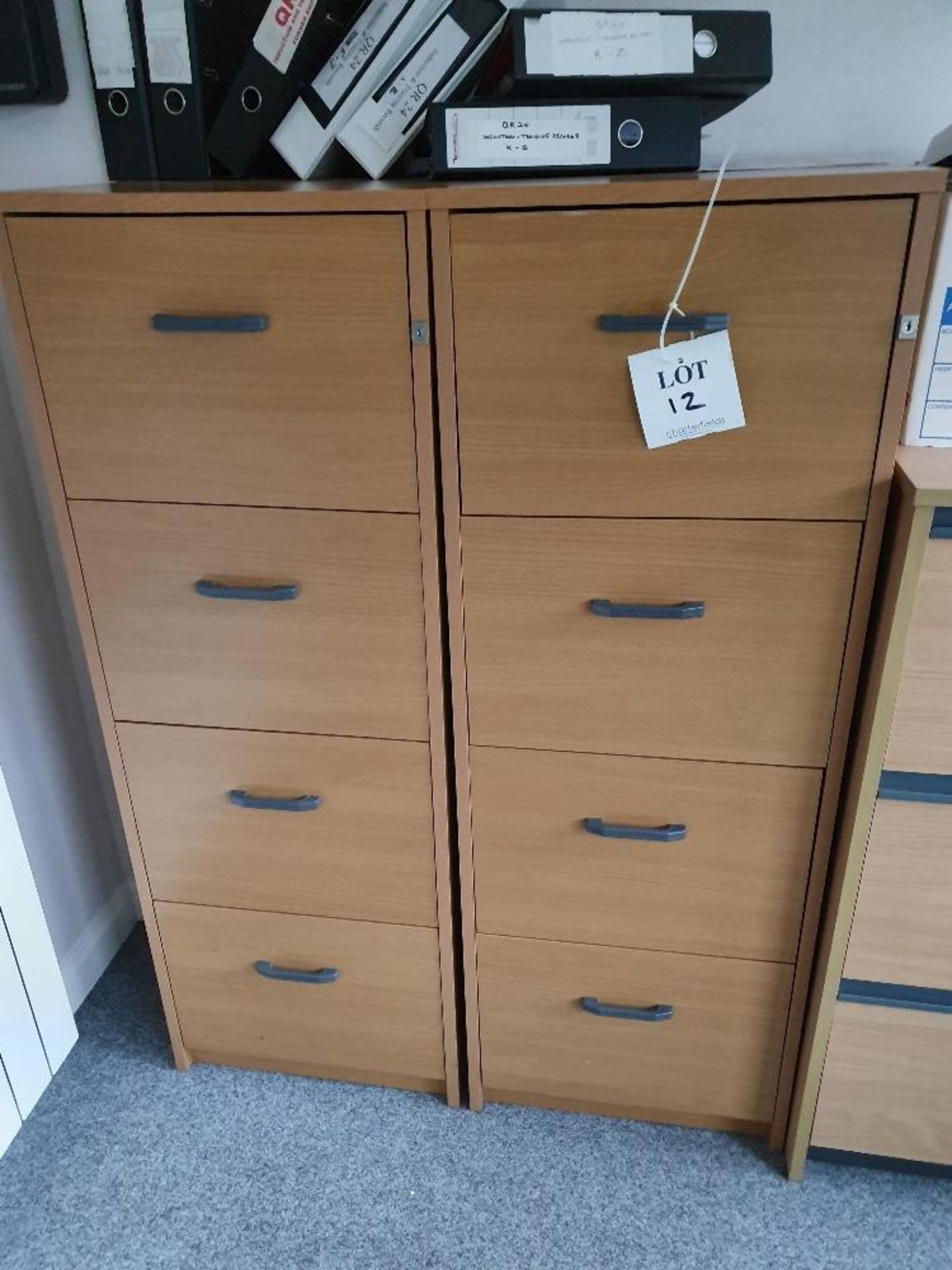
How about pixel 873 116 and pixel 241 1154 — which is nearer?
pixel 873 116

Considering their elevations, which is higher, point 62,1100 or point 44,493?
point 44,493

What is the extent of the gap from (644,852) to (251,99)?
1.07 m

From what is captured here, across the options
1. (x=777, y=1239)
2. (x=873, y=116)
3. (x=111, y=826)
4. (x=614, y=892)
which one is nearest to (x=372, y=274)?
(x=873, y=116)

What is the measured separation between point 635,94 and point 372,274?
35 cm

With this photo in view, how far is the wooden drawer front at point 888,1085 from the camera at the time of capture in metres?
1.28

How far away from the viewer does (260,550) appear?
3.91ft

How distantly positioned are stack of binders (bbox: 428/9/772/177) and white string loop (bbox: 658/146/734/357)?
112mm

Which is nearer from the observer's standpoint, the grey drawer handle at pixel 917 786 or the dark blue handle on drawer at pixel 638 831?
the grey drawer handle at pixel 917 786

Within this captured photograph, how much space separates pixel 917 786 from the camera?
1.13 metres

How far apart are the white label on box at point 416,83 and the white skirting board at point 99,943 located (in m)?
1.44

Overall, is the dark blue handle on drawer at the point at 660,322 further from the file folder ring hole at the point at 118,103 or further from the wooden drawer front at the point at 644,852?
the file folder ring hole at the point at 118,103

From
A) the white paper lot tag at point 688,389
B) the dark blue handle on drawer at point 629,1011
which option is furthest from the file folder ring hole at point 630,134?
the dark blue handle on drawer at point 629,1011

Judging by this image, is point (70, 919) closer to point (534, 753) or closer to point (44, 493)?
point (44, 493)

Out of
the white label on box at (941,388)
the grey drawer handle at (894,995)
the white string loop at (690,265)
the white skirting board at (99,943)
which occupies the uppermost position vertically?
the white string loop at (690,265)
